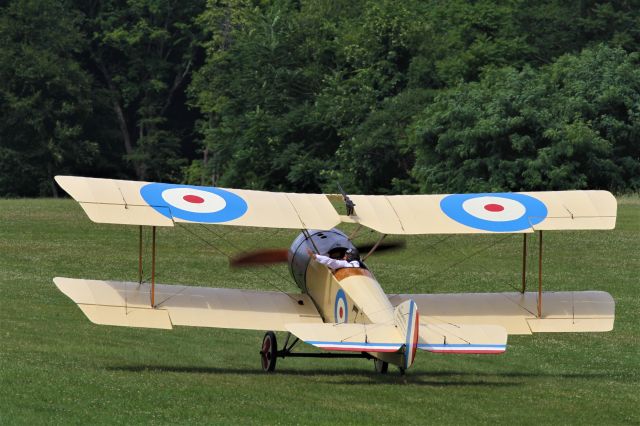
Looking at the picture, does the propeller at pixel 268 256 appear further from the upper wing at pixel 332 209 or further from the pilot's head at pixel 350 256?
the pilot's head at pixel 350 256

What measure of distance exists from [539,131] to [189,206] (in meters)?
27.5

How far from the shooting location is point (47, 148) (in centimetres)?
5966

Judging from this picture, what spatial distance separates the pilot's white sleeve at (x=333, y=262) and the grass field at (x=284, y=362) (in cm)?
125

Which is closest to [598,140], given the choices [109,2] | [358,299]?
[358,299]

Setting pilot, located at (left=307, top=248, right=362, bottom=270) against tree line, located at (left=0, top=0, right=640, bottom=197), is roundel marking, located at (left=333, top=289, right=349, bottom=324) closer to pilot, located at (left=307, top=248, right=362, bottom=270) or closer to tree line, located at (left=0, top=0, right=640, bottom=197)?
pilot, located at (left=307, top=248, right=362, bottom=270)

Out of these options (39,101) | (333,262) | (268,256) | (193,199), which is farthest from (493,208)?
(39,101)

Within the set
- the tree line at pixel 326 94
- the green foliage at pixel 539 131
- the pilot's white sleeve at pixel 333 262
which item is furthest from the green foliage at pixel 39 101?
the pilot's white sleeve at pixel 333 262

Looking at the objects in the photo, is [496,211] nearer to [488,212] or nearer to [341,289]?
[488,212]

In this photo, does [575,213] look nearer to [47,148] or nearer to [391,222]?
[391,222]

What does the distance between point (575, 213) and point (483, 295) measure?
1.67m

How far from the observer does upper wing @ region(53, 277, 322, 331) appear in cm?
1501

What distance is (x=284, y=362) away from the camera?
57.4 feet

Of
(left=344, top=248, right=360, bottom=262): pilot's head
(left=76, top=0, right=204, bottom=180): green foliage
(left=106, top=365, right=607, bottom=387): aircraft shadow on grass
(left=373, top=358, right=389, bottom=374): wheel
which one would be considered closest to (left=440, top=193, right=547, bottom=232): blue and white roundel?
(left=344, top=248, right=360, bottom=262): pilot's head

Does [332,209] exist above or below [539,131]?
above
